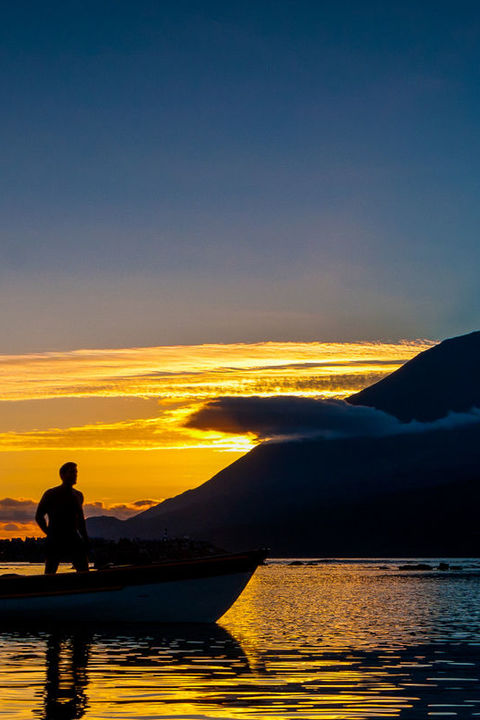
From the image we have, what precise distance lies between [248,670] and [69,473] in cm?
841

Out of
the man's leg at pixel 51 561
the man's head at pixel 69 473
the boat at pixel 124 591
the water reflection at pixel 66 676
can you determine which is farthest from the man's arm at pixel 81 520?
the water reflection at pixel 66 676

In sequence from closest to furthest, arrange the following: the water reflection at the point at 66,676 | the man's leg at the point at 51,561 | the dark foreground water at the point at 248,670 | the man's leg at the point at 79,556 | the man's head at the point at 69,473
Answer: the water reflection at the point at 66,676
the dark foreground water at the point at 248,670
the man's head at the point at 69,473
the man's leg at the point at 79,556
the man's leg at the point at 51,561

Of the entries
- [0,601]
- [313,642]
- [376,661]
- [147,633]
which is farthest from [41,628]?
[376,661]

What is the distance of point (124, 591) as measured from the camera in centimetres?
3038

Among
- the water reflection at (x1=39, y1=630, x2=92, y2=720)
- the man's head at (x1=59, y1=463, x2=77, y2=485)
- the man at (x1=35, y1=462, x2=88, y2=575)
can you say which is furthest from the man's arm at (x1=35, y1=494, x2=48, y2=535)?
the water reflection at (x1=39, y1=630, x2=92, y2=720)

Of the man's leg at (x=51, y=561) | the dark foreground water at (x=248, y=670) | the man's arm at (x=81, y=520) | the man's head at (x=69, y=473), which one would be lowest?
the dark foreground water at (x=248, y=670)

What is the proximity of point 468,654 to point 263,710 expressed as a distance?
10.2 metres

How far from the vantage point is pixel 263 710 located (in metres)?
15.9

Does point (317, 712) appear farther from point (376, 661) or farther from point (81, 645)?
point (81, 645)

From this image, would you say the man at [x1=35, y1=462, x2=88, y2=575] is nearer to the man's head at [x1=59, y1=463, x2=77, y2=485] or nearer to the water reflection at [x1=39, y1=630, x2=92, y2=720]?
Result: the man's head at [x1=59, y1=463, x2=77, y2=485]

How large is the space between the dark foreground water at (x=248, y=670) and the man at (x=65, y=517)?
2344mm

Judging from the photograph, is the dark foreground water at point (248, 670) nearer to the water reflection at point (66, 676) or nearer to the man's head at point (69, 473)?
the water reflection at point (66, 676)

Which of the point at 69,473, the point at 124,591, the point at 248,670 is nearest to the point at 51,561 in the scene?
the point at 124,591

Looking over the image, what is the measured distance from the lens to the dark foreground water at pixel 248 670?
1620cm
